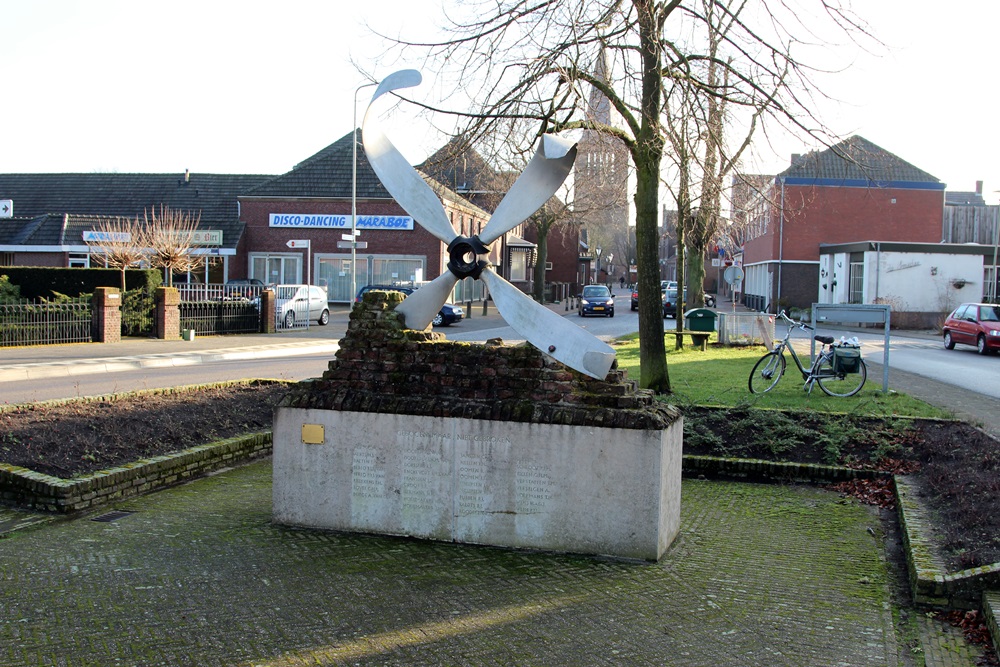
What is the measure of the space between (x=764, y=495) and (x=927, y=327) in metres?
36.0

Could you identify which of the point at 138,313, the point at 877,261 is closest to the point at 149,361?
the point at 138,313

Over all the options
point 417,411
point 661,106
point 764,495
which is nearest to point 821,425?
point 764,495

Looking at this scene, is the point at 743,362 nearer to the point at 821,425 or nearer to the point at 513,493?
the point at 821,425

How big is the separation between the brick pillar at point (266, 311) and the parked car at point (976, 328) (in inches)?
875

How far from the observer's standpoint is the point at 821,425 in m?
10.6

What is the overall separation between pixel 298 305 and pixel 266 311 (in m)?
2.56

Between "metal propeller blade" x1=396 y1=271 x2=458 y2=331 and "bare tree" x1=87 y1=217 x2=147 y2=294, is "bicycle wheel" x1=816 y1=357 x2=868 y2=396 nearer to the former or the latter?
"metal propeller blade" x1=396 y1=271 x2=458 y2=331

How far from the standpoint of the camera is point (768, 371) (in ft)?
47.2

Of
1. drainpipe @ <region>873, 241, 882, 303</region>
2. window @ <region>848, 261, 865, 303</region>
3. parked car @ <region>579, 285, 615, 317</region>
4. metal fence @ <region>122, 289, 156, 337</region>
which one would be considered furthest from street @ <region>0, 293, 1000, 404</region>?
parked car @ <region>579, 285, 615, 317</region>

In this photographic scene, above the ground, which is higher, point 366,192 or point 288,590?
point 366,192

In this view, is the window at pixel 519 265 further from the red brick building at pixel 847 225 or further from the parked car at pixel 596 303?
the red brick building at pixel 847 225

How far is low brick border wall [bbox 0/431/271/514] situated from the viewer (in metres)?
7.23

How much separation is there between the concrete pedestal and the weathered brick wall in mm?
88

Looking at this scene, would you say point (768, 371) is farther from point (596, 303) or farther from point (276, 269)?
point (276, 269)
